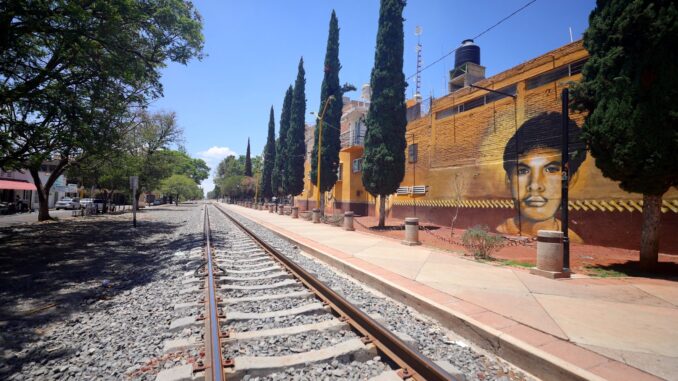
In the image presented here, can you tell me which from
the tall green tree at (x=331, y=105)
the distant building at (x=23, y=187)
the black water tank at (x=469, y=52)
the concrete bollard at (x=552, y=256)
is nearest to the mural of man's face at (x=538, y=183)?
the concrete bollard at (x=552, y=256)

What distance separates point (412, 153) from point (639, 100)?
15.4m

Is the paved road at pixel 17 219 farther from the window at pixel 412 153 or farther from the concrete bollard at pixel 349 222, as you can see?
the window at pixel 412 153

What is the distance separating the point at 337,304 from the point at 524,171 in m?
13.0

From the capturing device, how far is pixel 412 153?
22.5 m

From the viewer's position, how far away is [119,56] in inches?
406

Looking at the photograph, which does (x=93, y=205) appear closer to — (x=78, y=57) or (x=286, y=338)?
(x=78, y=57)

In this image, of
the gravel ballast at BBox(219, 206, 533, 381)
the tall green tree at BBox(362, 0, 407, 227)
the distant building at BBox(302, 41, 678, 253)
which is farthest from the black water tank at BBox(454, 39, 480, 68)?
the gravel ballast at BBox(219, 206, 533, 381)

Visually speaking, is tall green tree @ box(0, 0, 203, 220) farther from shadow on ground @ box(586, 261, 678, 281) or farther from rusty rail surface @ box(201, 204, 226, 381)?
shadow on ground @ box(586, 261, 678, 281)

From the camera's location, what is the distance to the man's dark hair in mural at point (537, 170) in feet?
42.6

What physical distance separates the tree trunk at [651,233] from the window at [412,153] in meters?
14.9

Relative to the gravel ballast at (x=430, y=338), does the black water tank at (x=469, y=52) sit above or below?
above

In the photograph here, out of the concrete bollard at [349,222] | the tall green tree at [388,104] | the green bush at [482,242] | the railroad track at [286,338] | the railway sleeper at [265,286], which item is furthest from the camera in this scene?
the tall green tree at [388,104]

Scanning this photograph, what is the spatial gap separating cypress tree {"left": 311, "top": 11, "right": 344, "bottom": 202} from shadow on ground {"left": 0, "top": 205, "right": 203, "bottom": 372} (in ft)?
54.1

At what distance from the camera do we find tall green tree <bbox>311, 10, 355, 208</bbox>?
26.6 metres
